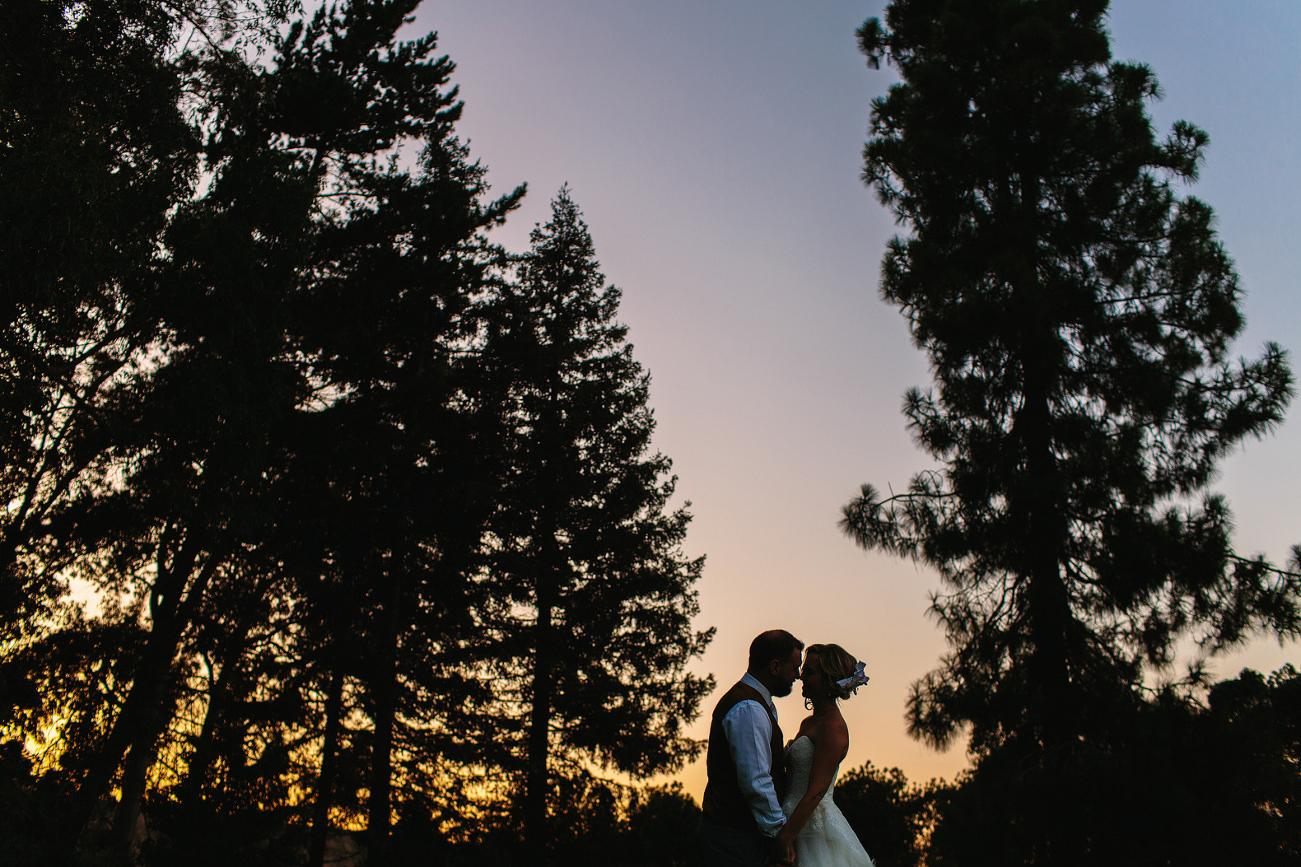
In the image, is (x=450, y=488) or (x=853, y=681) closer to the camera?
(x=853, y=681)

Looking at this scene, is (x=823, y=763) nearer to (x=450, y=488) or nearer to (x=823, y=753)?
(x=823, y=753)

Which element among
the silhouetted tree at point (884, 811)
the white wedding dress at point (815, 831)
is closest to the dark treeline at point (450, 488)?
the white wedding dress at point (815, 831)

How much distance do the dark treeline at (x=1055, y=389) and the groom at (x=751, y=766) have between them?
5.08m

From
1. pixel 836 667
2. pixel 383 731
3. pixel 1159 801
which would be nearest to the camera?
pixel 836 667

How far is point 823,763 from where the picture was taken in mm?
4348

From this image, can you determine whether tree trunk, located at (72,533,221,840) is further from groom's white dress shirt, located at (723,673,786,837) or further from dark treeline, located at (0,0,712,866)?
groom's white dress shirt, located at (723,673,786,837)

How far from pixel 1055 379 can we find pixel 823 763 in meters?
9.61

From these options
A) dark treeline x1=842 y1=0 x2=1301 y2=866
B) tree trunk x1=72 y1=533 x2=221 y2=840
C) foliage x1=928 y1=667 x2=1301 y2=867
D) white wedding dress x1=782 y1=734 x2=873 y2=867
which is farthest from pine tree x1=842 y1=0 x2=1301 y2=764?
tree trunk x1=72 y1=533 x2=221 y2=840

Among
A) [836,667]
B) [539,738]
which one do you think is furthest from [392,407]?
[836,667]

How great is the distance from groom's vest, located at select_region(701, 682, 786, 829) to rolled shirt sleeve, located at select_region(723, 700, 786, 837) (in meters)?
0.06

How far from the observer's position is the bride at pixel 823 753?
4398 millimetres

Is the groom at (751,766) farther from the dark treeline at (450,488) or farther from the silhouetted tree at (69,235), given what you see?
the silhouetted tree at (69,235)

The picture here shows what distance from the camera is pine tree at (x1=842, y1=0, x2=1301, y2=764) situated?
10.8m

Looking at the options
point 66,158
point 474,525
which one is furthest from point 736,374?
point 66,158
